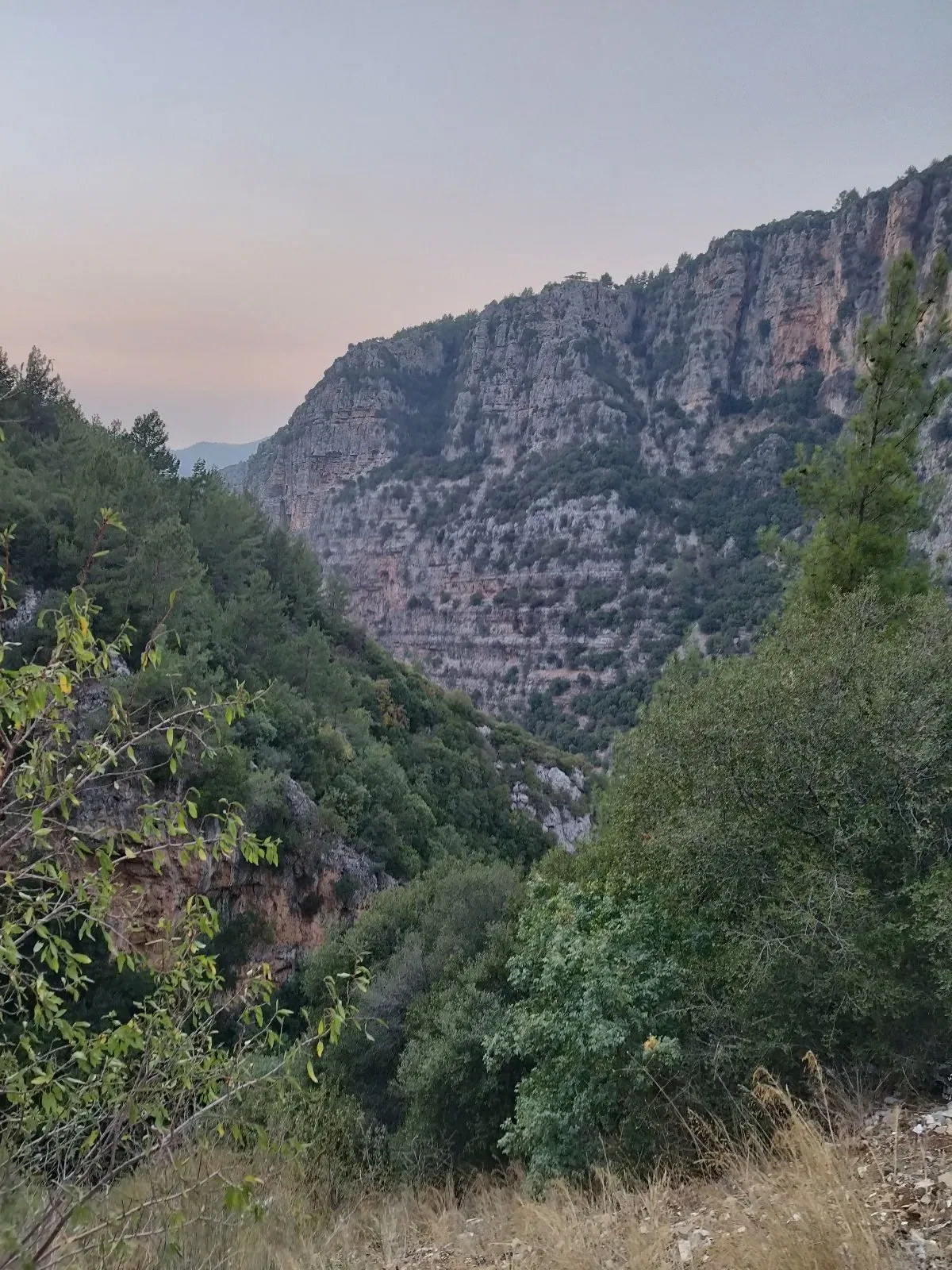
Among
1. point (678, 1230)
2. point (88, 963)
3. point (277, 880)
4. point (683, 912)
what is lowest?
point (277, 880)

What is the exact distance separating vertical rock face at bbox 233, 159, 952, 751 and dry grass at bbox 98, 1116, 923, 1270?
61.4 metres

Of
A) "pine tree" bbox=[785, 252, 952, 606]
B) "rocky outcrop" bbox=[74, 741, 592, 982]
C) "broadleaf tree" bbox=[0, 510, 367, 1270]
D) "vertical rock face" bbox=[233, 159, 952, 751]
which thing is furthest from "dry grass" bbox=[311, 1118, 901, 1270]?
"vertical rock face" bbox=[233, 159, 952, 751]

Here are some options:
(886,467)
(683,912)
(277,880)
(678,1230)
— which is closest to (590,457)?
(277,880)

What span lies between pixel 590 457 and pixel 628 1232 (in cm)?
9558

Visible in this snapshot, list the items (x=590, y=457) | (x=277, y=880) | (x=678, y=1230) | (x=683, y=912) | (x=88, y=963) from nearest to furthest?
(x=88, y=963) < (x=678, y=1230) < (x=683, y=912) < (x=277, y=880) < (x=590, y=457)

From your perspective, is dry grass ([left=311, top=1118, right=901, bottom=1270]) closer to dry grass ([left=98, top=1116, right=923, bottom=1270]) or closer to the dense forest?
dry grass ([left=98, top=1116, right=923, bottom=1270])

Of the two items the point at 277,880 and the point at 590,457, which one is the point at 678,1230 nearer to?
the point at 277,880

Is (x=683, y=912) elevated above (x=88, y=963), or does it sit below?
below

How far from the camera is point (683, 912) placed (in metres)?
7.14

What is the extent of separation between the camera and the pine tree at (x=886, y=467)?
1127 cm

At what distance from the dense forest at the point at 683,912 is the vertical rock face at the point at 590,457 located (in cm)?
5497

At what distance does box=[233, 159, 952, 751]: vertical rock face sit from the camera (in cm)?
7788

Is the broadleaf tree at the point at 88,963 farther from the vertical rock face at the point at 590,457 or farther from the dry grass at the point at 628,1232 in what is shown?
the vertical rock face at the point at 590,457

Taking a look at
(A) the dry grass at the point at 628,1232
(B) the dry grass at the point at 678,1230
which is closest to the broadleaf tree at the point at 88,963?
(A) the dry grass at the point at 628,1232
